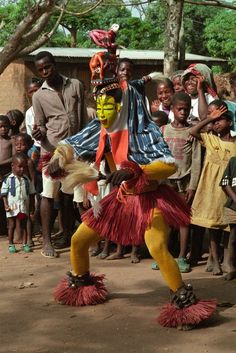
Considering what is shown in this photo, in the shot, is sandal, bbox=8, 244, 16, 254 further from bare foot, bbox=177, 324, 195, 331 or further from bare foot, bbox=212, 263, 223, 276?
bare foot, bbox=177, 324, 195, 331

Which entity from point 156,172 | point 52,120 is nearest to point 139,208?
point 156,172

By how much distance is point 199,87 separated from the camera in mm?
7219

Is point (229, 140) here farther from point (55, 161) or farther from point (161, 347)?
point (161, 347)

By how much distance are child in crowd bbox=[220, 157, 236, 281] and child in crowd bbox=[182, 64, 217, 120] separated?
109 centimetres

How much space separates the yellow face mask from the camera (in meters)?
5.20

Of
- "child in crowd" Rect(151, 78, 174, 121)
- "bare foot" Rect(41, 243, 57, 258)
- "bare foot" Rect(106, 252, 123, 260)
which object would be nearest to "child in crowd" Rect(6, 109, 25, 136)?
"bare foot" Rect(41, 243, 57, 258)

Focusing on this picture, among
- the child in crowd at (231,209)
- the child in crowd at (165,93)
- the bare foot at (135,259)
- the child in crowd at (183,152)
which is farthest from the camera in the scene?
the child in crowd at (165,93)

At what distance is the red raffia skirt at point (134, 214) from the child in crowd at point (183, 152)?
1.51 metres

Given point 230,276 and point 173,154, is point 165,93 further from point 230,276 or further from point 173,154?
point 230,276

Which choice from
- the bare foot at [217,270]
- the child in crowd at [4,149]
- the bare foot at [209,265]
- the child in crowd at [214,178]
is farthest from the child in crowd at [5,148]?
the bare foot at [217,270]

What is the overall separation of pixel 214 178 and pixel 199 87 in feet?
3.74

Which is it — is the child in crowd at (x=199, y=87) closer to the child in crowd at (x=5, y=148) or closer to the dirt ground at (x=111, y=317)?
the dirt ground at (x=111, y=317)

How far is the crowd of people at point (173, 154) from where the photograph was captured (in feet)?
21.3

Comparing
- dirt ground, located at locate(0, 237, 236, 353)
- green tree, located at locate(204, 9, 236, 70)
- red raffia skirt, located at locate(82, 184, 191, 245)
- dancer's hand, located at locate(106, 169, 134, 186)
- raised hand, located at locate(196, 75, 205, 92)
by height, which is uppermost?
green tree, located at locate(204, 9, 236, 70)
